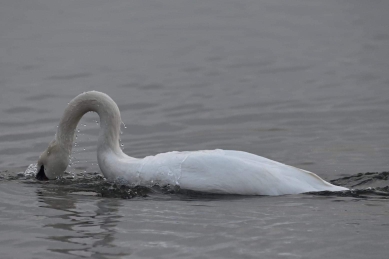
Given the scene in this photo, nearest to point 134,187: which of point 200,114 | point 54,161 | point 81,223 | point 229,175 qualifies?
point 229,175

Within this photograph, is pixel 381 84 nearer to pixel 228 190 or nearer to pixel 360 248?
pixel 228 190

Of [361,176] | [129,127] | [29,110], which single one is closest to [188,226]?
[361,176]

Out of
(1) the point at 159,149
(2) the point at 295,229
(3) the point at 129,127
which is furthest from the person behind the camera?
(3) the point at 129,127

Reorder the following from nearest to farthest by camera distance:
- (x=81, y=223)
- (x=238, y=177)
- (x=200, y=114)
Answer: (x=81, y=223) < (x=238, y=177) < (x=200, y=114)

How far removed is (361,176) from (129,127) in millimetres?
4417

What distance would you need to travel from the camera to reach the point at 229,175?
9594 mm

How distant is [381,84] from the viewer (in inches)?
645

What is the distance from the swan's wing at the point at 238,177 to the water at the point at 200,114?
14 centimetres

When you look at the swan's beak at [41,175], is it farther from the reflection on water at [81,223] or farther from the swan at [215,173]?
the swan at [215,173]

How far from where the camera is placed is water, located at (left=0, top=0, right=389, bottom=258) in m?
8.09

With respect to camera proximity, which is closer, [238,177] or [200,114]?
[238,177]

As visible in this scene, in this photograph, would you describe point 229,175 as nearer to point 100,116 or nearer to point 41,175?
point 100,116

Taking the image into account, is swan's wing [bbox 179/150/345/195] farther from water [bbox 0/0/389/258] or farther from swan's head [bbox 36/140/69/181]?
swan's head [bbox 36/140/69/181]

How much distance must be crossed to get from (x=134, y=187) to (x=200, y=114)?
4856 millimetres
